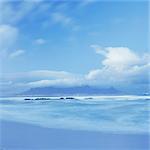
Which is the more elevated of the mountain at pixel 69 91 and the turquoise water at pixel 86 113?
the mountain at pixel 69 91

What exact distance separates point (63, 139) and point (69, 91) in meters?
0.27

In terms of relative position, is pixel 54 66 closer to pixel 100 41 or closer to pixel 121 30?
pixel 100 41

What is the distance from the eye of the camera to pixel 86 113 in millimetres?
1787

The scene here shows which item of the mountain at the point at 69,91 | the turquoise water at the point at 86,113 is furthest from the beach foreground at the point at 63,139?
the mountain at the point at 69,91

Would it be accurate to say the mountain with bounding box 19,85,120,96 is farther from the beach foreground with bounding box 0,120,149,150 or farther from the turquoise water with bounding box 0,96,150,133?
the beach foreground with bounding box 0,120,149,150


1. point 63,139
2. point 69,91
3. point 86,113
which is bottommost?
point 63,139

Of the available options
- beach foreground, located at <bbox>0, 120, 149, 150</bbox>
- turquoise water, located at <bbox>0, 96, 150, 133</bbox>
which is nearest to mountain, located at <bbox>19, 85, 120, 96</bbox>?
turquoise water, located at <bbox>0, 96, 150, 133</bbox>

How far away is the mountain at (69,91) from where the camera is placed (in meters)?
1.82

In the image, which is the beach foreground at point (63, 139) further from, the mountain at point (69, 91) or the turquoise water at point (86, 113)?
the mountain at point (69, 91)

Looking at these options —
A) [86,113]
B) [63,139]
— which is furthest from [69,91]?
[63,139]

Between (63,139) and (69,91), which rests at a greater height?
(69,91)

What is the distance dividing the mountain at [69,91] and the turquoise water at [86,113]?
0.03 m

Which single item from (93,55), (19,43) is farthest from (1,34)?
(93,55)

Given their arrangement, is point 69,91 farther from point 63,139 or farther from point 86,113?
point 63,139
